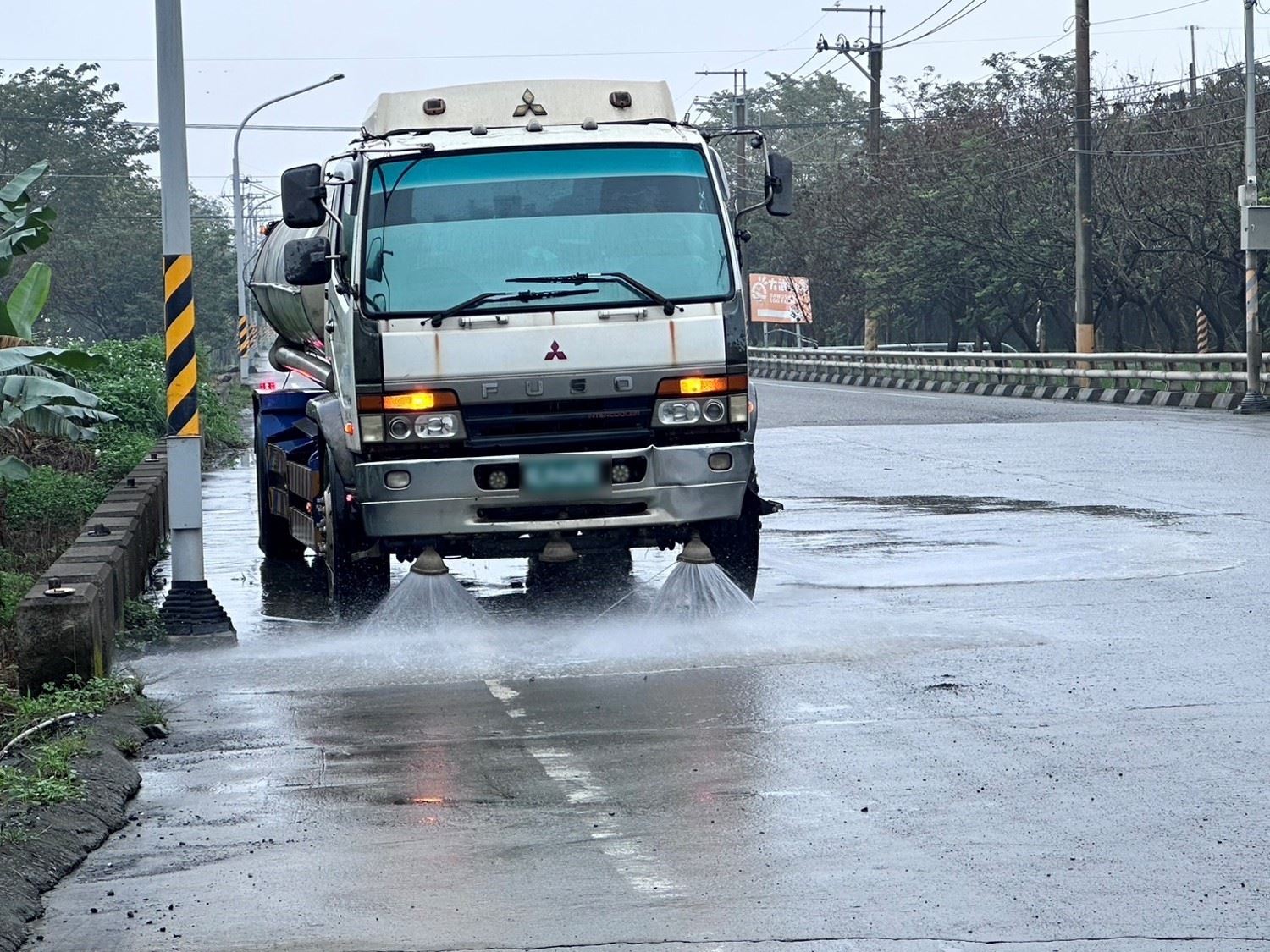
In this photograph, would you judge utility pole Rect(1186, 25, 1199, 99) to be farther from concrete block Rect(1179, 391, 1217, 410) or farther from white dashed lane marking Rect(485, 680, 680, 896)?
white dashed lane marking Rect(485, 680, 680, 896)

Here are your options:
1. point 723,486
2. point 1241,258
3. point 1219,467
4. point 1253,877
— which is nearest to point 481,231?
point 723,486

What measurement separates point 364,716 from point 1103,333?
4894 centimetres

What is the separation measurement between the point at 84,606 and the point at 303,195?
10.2ft

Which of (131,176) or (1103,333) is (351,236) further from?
(131,176)

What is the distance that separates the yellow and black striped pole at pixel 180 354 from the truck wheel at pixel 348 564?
2.92 feet

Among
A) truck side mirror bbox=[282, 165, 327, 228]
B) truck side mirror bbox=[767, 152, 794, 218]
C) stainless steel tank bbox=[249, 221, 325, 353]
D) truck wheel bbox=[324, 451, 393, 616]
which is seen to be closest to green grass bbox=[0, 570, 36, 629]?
truck wheel bbox=[324, 451, 393, 616]

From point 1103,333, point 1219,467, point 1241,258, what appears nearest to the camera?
point 1219,467

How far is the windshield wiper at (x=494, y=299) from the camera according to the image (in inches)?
402

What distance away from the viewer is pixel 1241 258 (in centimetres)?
4509

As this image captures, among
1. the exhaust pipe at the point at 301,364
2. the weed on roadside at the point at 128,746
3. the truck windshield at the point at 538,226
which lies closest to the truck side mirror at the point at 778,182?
the truck windshield at the point at 538,226

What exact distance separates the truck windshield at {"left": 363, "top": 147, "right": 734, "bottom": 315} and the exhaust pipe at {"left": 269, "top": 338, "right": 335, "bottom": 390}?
148 centimetres

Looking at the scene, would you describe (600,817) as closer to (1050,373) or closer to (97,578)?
(97,578)

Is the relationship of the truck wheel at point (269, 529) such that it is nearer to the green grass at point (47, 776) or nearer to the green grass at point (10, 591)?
the green grass at point (10, 591)

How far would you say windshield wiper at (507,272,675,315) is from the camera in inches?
408
